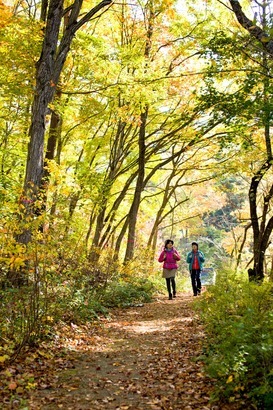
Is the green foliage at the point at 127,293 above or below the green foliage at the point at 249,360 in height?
above

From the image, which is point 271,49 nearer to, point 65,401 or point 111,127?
point 65,401

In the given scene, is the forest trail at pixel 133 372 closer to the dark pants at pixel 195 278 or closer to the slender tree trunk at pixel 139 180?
the dark pants at pixel 195 278

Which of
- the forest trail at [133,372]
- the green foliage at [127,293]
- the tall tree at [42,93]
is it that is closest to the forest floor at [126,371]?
the forest trail at [133,372]

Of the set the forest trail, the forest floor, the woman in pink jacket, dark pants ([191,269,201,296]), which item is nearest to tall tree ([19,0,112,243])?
the forest floor

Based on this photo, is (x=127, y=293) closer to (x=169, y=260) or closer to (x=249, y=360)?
(x=169, y=260)

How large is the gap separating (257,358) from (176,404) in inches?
40.3

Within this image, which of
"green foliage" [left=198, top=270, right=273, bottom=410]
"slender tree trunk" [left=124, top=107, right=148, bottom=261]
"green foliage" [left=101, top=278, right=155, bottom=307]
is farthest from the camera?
"slender tree trunk" [left=124, top=107, right=148, bottom=261]

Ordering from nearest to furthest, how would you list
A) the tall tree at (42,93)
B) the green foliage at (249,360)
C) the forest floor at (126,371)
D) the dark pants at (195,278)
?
the green foliage at (249,360), the forest floor at (126,371), the tall tree at (42,93), the dark pants at (195,278)

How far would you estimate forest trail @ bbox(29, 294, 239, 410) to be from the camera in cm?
436

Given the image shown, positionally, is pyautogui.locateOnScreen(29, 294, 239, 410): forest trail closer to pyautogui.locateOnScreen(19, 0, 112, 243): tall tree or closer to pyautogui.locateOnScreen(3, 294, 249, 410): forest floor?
pyautogui.locateOnScreen(3, 294, 249, 410): forest floor

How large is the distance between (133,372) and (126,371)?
11cm

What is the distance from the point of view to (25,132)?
43.6 feet

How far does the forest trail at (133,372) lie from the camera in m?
4.36

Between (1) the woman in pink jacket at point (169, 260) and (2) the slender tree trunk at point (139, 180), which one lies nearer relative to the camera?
(1) the woman in pink jacket at point (169, 260)
